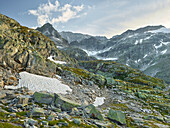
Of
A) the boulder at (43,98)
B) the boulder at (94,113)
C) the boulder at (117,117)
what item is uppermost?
the boulder at (43,98)

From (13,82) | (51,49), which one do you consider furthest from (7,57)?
(51,49)

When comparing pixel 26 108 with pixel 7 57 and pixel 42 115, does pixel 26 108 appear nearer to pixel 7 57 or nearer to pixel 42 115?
pixel 42 115

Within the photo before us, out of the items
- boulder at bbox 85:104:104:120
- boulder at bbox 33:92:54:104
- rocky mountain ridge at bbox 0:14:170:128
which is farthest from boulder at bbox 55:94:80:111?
boulder at bbox 85:104:104:120

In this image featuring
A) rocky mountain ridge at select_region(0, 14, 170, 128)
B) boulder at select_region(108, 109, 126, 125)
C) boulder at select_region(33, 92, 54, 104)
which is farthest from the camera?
boulder at select_region(108, 109, 126, 125)

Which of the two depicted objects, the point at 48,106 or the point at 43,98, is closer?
the point at 48,106

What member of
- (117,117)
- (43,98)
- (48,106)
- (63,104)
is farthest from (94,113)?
(43,98)

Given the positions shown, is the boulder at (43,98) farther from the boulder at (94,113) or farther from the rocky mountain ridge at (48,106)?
the boulder at (94,113)

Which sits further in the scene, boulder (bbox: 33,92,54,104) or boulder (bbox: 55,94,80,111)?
boulder (bbox: 33,92,54,104)

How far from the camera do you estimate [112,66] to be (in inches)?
7141

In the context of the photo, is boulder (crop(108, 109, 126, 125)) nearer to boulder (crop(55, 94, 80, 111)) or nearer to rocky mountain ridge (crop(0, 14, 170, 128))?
rocky mountain ridge (crop(0, 14, 170, 128))

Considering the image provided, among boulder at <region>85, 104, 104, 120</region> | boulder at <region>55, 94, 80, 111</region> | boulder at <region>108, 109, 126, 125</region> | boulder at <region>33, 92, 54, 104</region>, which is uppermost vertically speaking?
boulder at <region>33, 92, 54, 104</region>

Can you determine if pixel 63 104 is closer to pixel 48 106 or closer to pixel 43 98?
pixel 48 106

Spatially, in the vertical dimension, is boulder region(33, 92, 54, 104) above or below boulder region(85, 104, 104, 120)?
above

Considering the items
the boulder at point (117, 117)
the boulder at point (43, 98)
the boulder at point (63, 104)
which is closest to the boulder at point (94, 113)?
the boulder at point (63, 104)
